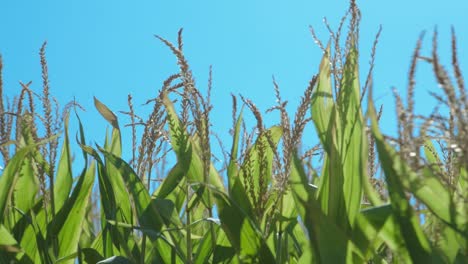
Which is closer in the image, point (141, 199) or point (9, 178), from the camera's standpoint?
point (141, 199)

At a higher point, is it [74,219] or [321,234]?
[74,219]

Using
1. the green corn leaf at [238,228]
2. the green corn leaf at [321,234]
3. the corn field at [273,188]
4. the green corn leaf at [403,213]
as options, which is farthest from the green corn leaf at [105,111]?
the green corn leaf at [403,213]

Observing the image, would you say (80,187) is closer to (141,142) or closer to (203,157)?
(141,142)

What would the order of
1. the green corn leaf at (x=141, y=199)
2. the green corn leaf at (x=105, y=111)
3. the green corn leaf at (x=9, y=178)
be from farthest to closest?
1. the green corn leaf at (x=105, y=111)
2. the green corn leaf at (x=9, y=178)
3. the green corn leaf at (x=141, y=199)

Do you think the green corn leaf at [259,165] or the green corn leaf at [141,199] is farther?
the green corn leaf at [141,199]

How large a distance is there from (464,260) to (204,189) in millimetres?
666

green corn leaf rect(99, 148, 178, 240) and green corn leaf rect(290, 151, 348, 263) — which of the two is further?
green corn leaf rect(99, 148, 178, 240)

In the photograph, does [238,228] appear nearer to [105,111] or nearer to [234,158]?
[234,158]

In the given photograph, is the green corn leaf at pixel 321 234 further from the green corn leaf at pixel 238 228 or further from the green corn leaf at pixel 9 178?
the green corn leaf at pixel 9 178

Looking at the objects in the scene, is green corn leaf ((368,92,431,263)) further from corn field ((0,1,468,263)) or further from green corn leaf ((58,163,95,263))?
green corn leaf ((58,163,95,263))

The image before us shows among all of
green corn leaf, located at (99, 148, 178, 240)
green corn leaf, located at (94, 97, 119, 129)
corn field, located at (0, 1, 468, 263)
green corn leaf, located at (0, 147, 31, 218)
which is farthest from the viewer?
green corn leaf, located at (94, 97, 119, 129)

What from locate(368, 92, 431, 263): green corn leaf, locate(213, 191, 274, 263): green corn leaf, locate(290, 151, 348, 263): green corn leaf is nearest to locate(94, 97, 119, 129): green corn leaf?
locate(213, 191, 274, 263): green corn leaf

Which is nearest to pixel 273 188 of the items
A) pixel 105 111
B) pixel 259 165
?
pixel 259 165

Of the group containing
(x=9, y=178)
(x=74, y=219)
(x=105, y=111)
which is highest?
(x=105, y=111)
